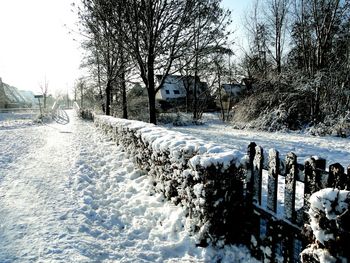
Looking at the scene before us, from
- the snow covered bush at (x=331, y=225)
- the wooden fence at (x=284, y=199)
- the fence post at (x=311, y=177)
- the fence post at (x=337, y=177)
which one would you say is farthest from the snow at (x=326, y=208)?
the fence post at (x=311, y=177)

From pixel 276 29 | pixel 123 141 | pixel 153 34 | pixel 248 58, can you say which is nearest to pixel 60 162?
pixel 123 141

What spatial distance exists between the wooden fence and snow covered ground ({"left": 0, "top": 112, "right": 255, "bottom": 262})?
317 mm

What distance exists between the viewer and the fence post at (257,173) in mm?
3020

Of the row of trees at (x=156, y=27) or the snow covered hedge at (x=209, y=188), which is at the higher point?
the row of trees at (x=156, y=27)

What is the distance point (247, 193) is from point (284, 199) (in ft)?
1.89

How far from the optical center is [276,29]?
22.9 meters

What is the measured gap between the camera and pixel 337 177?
2072 mm

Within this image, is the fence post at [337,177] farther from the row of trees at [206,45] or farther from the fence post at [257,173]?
the row of trees at [206,45]

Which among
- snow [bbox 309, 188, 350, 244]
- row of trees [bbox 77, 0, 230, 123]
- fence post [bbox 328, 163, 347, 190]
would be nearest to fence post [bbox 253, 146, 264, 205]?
fence post [bbox 328, 163, 347, 190]

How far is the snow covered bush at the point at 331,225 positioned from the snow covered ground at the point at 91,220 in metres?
1.43

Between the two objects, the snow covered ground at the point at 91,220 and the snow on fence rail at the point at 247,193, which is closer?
the snow on fence rail at the point at 247,193

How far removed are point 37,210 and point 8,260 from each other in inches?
55.9

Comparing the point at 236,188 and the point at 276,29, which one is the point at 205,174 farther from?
the point at 276,29

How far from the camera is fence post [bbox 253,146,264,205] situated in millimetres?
3020
